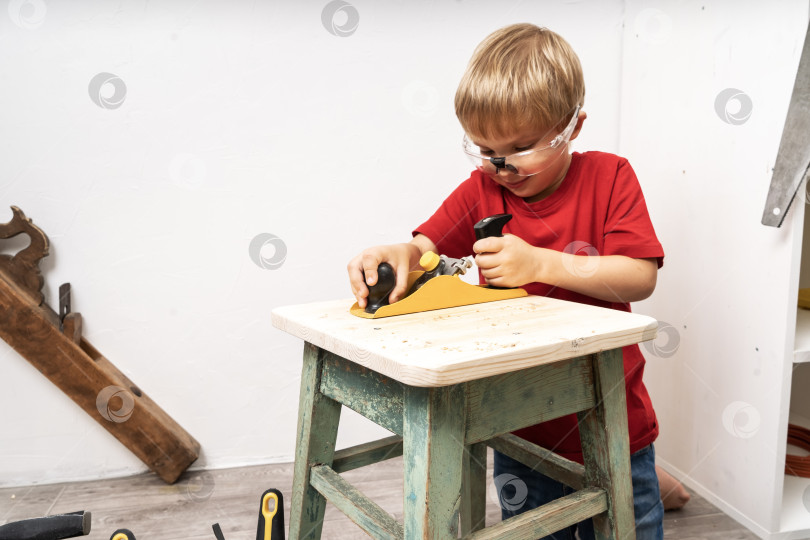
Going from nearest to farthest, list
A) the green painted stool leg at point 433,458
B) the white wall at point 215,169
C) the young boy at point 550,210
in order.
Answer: the green painted stool leg at point 433,458
the young boy at point 550,210
the white wall at point 215,169

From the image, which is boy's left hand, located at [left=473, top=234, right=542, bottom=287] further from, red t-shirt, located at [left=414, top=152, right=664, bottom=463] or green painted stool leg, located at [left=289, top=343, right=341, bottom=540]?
green painted stool leg, located at [left=289, top=343, right=341, bottom=540]

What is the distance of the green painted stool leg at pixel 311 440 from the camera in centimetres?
78

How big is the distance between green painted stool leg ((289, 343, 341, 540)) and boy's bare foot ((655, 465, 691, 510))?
86cm

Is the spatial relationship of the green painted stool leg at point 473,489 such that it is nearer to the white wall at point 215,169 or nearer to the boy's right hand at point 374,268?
the boy's right hand at point 374,268

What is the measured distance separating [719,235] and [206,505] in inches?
51.1

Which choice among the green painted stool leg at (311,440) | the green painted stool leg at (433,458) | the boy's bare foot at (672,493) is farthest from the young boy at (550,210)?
the boy's bare foot at (672,493)

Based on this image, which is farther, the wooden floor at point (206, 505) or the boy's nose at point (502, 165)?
the wooden floor at point (206, 505)

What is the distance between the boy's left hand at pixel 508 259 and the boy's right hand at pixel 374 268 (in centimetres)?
11

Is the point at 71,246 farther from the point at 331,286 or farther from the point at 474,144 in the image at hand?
the point at 474,144

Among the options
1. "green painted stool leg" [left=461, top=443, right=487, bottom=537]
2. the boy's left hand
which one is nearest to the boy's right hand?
the boy's left hand

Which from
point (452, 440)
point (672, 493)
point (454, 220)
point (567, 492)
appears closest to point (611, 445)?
point (452, 440)

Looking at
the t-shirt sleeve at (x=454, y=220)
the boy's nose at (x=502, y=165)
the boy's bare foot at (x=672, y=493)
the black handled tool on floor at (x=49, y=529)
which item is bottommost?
the boy's bare foot at (x=672, y=493)

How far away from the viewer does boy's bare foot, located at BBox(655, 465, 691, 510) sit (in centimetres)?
133

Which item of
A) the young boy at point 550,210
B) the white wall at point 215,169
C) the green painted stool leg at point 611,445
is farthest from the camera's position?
the white wall at point 215,169
